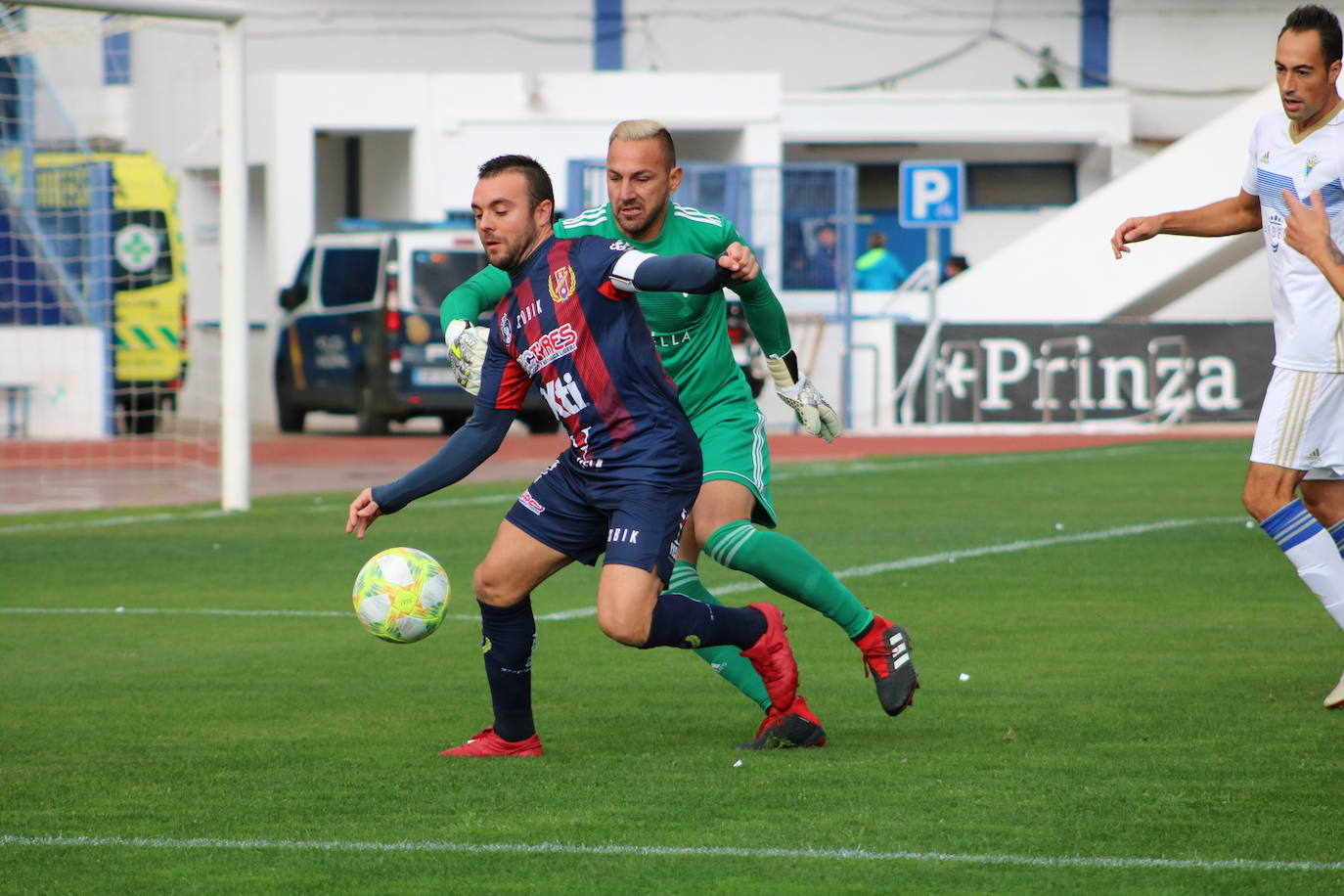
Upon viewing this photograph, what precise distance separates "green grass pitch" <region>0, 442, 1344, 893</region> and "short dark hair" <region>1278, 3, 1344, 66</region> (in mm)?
2082

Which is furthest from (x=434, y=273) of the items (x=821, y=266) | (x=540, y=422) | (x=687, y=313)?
(x=687, y=313)

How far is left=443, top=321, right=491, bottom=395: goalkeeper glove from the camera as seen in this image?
21.1 ft

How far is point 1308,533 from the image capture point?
6.71m

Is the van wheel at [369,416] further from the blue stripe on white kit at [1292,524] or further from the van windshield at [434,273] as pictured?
the blue stripe on white kit at [1292,524]

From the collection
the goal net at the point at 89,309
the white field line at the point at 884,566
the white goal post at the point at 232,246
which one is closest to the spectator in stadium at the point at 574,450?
the white field line at the point at 884,566

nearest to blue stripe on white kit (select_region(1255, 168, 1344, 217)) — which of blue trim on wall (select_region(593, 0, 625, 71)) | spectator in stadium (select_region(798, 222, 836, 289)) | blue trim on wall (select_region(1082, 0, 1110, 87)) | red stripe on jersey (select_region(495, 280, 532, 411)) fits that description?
red stripe on jersey (select_region(495, 280, 532, 411))

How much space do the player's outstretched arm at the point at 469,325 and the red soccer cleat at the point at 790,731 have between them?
139 centimetres

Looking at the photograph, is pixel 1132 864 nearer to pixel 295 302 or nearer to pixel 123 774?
pixel 123 774

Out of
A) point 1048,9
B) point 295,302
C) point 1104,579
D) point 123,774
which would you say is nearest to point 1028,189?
point 1048,9

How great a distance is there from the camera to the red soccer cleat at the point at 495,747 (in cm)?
607

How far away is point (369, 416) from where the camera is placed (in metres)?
23.5

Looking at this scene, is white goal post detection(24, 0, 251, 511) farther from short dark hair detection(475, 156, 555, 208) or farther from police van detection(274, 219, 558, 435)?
short dark hair detection(475, 156, 555, 208)

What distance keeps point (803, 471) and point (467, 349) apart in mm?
11928

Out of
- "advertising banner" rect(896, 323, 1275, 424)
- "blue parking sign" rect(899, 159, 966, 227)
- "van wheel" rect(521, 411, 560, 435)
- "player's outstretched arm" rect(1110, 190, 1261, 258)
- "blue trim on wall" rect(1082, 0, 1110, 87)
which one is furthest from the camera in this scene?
"blue trim on wall" rect(1082, 0, 1110, 87)
